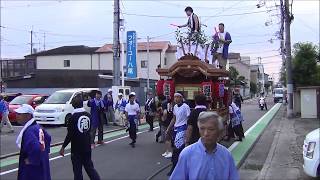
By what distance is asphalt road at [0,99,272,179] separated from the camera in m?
11.0

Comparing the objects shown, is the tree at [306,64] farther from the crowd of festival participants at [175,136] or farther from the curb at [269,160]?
the curb at [269,160]

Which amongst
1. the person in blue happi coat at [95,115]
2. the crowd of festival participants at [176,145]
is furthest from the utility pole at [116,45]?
the crowd of festival participants at [176,145]

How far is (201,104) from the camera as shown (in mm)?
9695

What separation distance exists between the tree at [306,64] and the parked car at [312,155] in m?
26.8

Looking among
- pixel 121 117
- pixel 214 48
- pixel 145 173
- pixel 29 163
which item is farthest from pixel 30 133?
pixel 121 117

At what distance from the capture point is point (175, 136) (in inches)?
435

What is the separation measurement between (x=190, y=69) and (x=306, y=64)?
23.1 metres

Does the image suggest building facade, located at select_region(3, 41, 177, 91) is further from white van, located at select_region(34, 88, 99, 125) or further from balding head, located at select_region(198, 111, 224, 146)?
balding head, located at select_region(198, 111, 224, 146)

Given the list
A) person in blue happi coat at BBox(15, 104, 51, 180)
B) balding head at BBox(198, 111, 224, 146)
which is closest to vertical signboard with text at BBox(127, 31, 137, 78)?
person in blue happi coat at BBox(15, 104, 51, 180)

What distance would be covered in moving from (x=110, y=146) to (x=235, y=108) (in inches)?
180

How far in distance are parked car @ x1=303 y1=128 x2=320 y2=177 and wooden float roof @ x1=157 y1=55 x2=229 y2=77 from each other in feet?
16.0

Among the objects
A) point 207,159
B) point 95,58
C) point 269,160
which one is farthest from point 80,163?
point 95,58

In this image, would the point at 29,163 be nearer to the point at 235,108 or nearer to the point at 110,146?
the point at 110,146

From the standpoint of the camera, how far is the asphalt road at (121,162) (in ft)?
36.1
